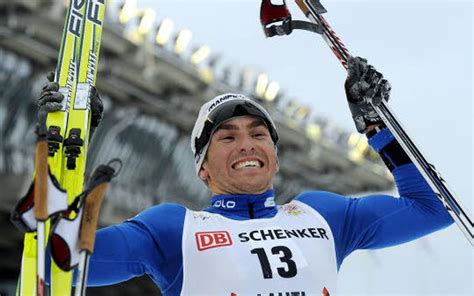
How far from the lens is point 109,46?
23109mm

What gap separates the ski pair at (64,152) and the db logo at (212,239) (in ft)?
1.84

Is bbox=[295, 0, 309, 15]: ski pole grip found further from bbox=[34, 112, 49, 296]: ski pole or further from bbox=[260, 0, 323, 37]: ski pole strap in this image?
bbox=[34, 112, 49, 296]: ski pole

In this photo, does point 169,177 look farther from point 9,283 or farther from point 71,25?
point 71,25

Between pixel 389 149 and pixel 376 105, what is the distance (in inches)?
9.0

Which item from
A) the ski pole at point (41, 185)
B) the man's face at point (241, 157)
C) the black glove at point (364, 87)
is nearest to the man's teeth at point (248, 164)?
the man's face at point (241, 157)

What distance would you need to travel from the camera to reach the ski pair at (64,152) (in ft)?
8.23

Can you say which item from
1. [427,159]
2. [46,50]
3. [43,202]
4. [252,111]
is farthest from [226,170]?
[46,50]

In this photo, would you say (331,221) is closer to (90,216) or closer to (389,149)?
(389,149)

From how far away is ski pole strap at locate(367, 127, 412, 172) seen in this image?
373 centimetres

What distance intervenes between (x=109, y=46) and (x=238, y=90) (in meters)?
6.96

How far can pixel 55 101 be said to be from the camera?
3.34 m

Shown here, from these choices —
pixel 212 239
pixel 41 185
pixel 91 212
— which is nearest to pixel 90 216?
pixel 91 212

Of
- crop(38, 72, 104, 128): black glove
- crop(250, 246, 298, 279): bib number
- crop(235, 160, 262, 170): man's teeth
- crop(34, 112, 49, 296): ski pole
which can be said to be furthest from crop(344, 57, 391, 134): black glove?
crop(34, 112, 49, 296): ski pole

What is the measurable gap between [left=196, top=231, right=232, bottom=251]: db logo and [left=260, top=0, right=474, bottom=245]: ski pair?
0.92 meters
